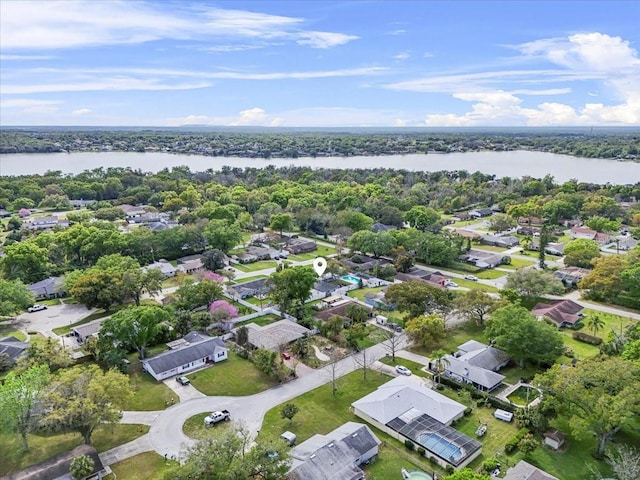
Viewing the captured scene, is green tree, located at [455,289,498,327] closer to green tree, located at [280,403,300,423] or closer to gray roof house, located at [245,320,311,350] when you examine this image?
gray roof house, located at [245,320,311,350]

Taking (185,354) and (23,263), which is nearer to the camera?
(185,354)

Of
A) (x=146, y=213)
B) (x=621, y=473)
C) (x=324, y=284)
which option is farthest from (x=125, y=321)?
(x=146, y=213)

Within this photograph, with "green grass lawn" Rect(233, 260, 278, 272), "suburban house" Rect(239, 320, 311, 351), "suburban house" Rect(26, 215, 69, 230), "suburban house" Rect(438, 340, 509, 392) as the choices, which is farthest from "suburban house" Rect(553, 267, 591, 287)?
"suburban house" Rect(26, 215, 69, 230)

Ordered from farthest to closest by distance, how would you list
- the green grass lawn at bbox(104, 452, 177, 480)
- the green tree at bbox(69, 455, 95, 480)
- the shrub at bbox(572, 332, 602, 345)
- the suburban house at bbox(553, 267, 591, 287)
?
the suburban house at bbox(553, 267, 591, 287) < the shrub at bbox(572, 332, 602, 345) < the green grass lawn at bbox(104, 452, 177, 480) < the green tree at bbox(69, 455, 95, 480)

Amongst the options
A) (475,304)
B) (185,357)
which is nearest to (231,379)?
(185,357)

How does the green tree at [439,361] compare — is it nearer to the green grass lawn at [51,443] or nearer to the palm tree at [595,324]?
the palm tree at [595,324]

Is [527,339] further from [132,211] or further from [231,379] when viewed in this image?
[132,211]
